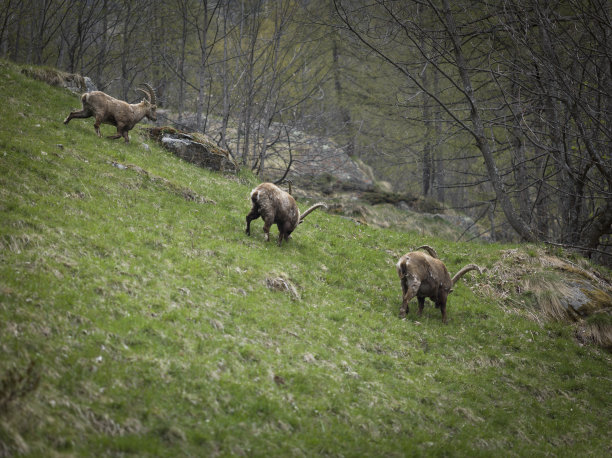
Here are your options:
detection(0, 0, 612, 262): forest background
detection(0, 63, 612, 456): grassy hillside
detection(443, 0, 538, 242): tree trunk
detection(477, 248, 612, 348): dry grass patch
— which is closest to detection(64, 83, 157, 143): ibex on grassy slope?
detection(0, 63, 612, 456): grassy hillside

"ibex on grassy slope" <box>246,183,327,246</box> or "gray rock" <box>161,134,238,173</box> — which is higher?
"gray rock" <box>161,134,238,173</box>

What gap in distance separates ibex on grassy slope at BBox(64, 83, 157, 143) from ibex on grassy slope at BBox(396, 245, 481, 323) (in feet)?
41.1

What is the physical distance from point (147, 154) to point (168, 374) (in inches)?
544

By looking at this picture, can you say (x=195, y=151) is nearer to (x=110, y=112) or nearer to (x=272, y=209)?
(x=110, y=112)

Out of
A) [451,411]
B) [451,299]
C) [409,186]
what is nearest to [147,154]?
[451,299]

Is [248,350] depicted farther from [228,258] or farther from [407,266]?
[407,266]

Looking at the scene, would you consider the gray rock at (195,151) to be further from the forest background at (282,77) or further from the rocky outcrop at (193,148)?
the forest background at (282,77)

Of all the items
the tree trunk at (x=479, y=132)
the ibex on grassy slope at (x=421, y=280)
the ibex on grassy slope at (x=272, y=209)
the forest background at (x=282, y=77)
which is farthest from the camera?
the forest background at (x=282, y=77)

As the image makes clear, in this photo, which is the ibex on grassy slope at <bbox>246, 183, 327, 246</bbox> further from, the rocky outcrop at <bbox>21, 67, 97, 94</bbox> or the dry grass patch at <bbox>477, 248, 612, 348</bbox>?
the rocky outcrop at <bbox>21, 67, 97, 94</bbox>

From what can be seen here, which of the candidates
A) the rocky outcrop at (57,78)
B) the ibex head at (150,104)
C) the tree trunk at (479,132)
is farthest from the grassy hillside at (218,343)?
the tree trunk at (479,132)

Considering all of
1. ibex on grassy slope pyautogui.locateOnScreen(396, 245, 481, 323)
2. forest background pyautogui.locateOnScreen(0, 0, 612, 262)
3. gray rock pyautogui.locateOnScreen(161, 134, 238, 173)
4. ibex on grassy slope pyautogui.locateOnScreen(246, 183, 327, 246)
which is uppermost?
forest background pyautogui.locateOnScreen(0, 0, 612, 262)

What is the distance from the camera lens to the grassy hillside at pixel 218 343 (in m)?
6.80

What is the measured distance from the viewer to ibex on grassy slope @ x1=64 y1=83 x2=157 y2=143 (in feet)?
58.9

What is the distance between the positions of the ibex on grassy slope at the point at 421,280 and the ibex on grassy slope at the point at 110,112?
12519 mm
